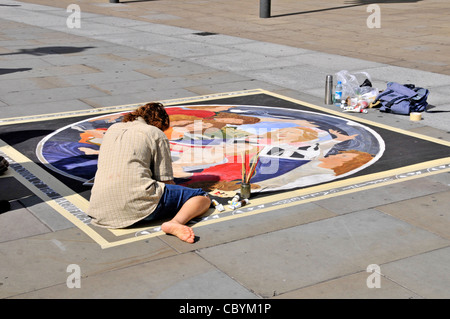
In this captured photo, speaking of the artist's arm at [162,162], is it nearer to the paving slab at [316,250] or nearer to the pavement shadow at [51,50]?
the paving slab at [316,250]

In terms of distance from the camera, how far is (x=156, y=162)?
273 inches

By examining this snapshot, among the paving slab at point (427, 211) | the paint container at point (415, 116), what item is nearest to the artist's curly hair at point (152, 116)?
the paving slab at point (427, 211)

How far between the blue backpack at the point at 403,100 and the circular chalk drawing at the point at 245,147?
→ 0.97m

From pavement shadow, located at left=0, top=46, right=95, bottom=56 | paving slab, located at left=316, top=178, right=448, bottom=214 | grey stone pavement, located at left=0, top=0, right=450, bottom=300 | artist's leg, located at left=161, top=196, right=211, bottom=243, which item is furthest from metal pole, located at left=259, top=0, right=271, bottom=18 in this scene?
artist's leg, located at left=161, top=196, right=211, bottom=243

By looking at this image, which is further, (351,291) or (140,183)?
(140,183)

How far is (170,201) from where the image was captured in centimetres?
690

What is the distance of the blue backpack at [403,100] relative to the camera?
11.4 metres

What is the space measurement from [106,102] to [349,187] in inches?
234

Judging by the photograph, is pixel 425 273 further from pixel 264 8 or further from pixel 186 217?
pixel 264 8

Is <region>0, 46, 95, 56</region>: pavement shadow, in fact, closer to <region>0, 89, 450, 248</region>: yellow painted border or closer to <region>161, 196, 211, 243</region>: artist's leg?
<region>0, 89, 450, 248</region>: yellow painted border

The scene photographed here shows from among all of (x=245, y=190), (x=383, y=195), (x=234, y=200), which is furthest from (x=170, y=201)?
(x=383, y=195)

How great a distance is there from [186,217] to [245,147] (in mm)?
2950

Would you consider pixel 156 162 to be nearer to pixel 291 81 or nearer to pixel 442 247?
pixel 442 247
